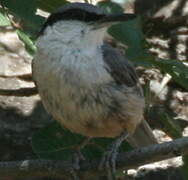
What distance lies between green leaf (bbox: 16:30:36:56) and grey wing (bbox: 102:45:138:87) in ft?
1.26

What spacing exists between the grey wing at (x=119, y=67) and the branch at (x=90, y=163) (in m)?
0.46

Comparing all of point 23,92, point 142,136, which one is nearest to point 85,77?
point 142,136

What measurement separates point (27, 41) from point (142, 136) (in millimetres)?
1074

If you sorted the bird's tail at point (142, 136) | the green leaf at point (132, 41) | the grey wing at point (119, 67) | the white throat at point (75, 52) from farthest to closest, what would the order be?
the bird's tail at point (142, 136) → the grey wing at point (119, 67) → the white throat at point (75, 52) → the green leaf at point (132, 41)

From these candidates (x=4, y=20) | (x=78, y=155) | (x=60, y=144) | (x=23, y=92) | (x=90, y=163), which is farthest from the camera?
(x=23, y=92)

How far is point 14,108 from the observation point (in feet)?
17.2

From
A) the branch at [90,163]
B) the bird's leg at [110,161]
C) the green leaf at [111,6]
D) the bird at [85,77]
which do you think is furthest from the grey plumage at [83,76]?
the green leaf at [111,6]

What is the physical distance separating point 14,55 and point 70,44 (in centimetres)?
233

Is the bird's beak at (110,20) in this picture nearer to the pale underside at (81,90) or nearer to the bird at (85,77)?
the bird at (85,77)

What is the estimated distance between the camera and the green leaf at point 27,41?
3379 millimetres

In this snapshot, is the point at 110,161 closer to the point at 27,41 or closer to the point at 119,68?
the point at 119,68

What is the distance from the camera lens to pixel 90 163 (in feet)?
11.3

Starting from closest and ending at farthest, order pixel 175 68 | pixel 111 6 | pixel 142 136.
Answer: pixel 175 68 → pixel 111 6 → pixel 142 136

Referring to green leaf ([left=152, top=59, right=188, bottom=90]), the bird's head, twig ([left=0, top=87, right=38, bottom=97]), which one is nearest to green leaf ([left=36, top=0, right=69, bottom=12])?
the bird's head
